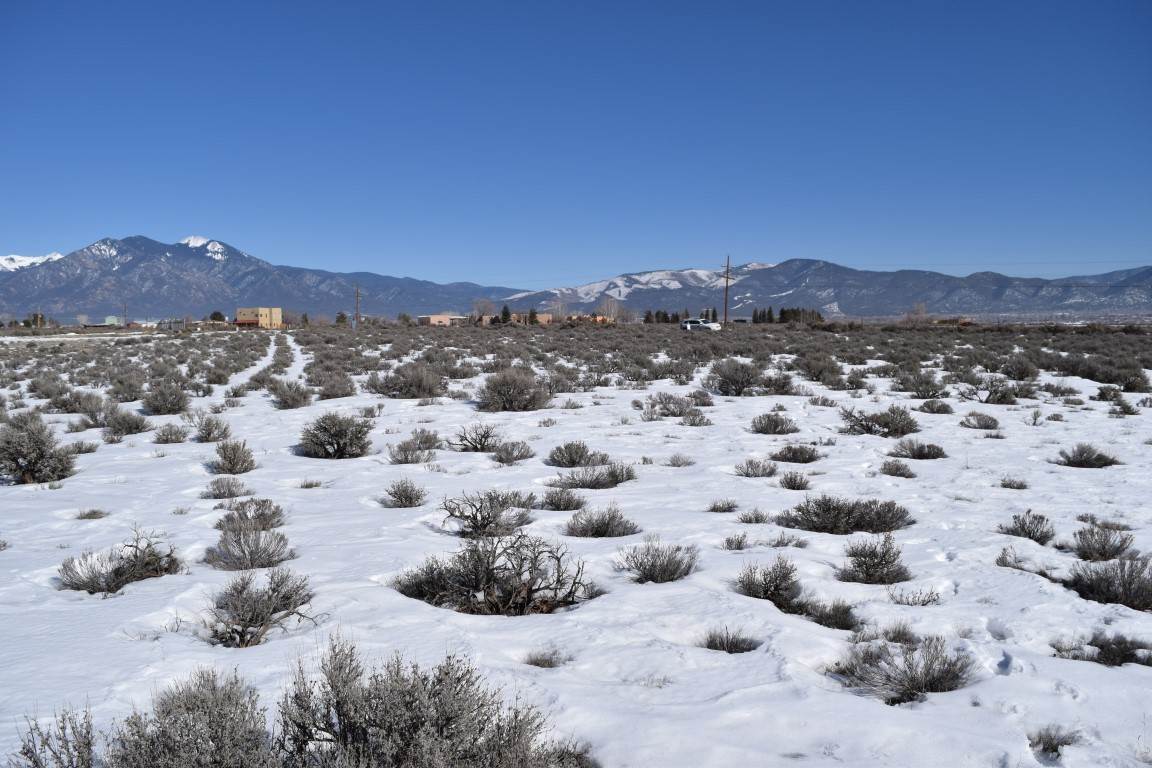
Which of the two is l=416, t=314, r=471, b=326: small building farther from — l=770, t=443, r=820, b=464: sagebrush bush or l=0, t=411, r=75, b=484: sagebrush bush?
l=770, t=443, r=820, b=464: sagebrush bush

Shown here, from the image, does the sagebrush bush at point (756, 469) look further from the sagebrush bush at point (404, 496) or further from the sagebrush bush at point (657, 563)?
the sagebrush bush at point (404, 496)

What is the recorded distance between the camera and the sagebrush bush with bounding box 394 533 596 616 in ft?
15.1

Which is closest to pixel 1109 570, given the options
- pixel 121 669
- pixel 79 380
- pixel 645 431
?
pixel 121 669

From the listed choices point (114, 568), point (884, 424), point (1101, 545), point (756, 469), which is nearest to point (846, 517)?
point (1101, 545)

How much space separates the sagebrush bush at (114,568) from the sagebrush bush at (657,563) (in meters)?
3.59

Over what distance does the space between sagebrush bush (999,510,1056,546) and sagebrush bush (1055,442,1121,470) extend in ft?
11.1

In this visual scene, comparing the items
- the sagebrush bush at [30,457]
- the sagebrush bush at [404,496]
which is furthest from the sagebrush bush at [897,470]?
the sagebrush bush at [30,457]

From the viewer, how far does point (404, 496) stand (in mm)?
7145

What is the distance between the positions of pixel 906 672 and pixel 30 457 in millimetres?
9935

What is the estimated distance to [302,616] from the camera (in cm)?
415

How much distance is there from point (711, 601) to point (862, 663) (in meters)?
1.12

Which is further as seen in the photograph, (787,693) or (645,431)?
(645,431)

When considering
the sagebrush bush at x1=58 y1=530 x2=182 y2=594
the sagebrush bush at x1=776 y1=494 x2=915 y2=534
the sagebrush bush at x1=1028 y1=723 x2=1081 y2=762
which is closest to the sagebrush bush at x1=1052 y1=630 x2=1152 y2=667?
the sagebrush bush at x1=1028 y1=723 x2=1081 y2=762

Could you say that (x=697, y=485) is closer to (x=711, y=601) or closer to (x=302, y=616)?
(x=711, y=601)
